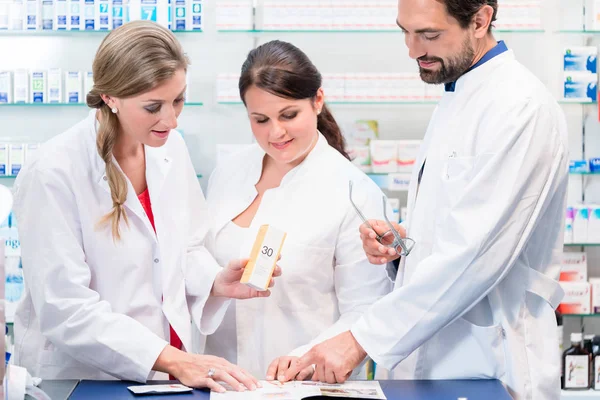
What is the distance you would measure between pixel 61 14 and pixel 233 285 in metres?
2.47

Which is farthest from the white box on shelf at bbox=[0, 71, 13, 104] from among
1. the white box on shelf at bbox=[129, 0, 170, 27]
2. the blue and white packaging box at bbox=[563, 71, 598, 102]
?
the blue and white packaging box at bbox=[563, 71, 598, 102]

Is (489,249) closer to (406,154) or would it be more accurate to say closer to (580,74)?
(406,154)

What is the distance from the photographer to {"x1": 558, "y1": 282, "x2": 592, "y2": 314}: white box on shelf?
4.39m

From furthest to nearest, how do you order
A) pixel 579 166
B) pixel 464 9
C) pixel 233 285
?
pixel 579 166
pixel 233 285
pixel 464 9

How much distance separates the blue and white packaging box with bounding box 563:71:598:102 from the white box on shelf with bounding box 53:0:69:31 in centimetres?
275

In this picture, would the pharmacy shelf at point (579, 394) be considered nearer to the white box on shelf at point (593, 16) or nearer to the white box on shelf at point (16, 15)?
the white box on shelf at point (593, 16)

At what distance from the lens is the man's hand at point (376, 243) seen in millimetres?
2283

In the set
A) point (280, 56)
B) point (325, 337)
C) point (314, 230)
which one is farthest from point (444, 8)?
point (325, 337)

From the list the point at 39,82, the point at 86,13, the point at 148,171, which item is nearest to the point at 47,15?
the point at 86,13

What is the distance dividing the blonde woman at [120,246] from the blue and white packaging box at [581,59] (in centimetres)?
265

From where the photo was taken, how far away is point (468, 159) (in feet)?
6.79

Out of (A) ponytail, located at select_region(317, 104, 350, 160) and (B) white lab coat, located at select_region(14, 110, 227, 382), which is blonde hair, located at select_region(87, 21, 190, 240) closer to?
(B) white lab coat, located at select_region(14, 110, 227, 382)

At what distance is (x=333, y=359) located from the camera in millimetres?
2072

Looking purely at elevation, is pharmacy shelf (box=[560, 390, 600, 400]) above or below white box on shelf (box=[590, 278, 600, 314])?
below
